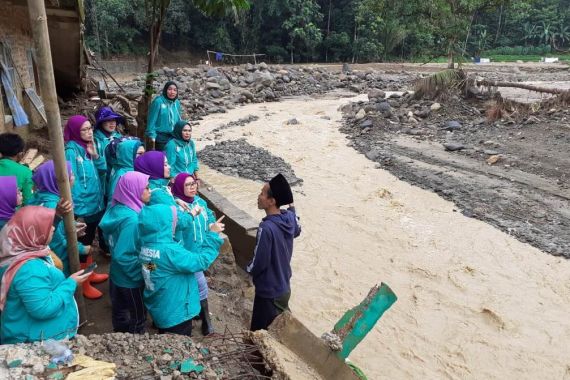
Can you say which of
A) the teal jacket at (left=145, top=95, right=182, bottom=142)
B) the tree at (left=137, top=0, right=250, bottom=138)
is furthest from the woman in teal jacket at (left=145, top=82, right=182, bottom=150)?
the tree at (left=137, top=0, right=250, bottom=138)

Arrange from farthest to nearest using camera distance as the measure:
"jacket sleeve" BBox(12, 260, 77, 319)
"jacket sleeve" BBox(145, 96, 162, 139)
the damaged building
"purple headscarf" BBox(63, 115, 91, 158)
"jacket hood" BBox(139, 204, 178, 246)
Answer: the damaged building < "jacket sleeve" BBox(145, 96, 162, 139) < "purple headscarf" BBox(63, 115, 91, 158) < "jacket hood" BBox(139, 204, 178, 246) < "jacket sleeve" BBox(12, 260, 77, 319)

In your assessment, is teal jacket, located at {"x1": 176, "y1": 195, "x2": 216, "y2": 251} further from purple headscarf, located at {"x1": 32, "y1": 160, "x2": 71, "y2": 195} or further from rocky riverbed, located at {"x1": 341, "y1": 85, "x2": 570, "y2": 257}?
rocky riverbed, located at {"x1": 341, "y1": 85, "x2": 570, "y2": 257}

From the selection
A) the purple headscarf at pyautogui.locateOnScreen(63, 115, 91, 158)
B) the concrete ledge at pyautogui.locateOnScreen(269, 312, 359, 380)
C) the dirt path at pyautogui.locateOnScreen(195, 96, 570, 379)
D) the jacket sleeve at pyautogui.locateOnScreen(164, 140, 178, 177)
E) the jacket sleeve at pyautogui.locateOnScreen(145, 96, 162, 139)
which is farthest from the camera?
the jacket sleeve at pyautogui.locateOnScreen(145, 96, 162, 139)

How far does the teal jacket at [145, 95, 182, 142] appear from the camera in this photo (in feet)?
20.5

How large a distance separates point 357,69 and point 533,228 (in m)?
25.6

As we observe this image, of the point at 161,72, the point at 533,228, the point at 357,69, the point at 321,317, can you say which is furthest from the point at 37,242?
the point at 357,69

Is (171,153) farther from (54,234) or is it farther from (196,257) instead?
(196,257)

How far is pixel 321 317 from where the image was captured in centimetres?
507

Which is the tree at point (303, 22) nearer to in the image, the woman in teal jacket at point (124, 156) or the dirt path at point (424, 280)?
the dirt path at point (424, 280)

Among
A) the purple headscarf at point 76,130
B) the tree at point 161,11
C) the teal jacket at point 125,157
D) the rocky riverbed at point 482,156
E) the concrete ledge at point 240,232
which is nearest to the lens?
the purple headscarf at point 76,130

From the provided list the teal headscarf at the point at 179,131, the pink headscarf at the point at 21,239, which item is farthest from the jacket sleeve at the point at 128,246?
the teal headscarf at the point at 179,131

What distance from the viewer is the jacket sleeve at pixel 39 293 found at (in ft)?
7.35

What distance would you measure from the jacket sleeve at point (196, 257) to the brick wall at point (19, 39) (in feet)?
18.1

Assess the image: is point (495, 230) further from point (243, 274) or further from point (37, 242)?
point (37, 242)
